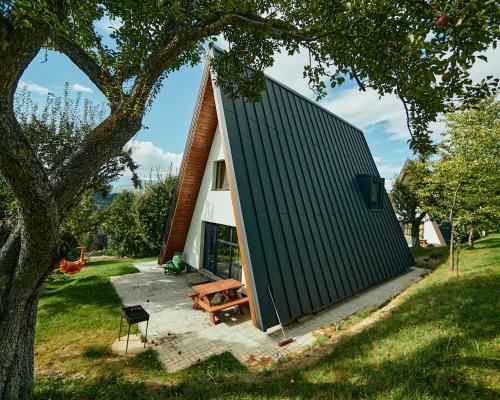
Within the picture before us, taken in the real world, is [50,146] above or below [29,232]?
above

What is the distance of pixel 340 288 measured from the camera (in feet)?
28.3

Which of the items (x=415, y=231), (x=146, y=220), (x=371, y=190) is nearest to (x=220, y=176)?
(x=371, y=190)

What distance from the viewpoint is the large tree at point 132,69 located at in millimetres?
2316

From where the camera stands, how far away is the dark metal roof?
714 cm

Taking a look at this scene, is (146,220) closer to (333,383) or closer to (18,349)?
(18,349)

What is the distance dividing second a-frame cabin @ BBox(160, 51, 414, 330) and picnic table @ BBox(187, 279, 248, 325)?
0.62m

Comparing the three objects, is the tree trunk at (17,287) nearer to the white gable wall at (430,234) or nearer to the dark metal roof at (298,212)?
the dark metal roof at (298,212)

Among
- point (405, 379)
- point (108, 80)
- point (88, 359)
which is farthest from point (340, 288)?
point (108, 80)

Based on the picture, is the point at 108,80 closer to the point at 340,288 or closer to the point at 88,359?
the point at 88,359

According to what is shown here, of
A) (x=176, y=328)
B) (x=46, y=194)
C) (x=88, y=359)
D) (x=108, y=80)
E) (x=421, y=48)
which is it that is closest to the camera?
(x=421, y=48)

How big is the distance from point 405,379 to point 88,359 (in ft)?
21.1

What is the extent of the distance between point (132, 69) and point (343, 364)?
6646 millimetres

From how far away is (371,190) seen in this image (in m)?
12.4

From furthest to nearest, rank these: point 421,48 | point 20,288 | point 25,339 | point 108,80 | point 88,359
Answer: point 88,359, point 108,80, point 25,339, point 20,288, point 421,48
